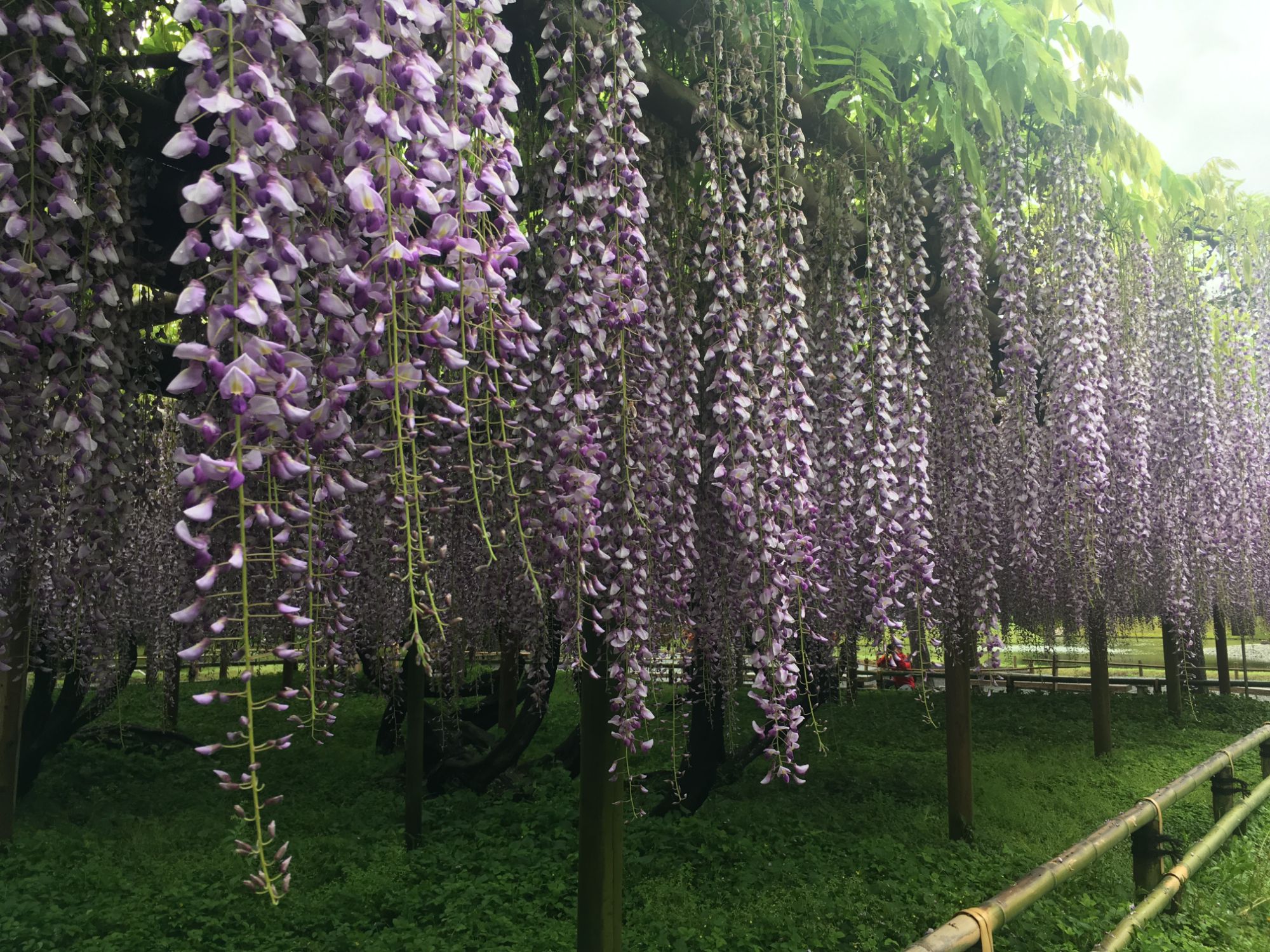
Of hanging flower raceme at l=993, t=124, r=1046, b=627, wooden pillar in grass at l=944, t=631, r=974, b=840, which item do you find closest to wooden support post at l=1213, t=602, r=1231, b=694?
wooden pillar in grass at l=944, t=631, r=974, b=840

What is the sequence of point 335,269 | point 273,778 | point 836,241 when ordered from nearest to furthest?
point 335,269 < point 836,241 < point 273,778

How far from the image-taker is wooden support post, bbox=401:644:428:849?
6387 millimetres

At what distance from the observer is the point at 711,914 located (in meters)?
5.16

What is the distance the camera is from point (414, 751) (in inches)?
255

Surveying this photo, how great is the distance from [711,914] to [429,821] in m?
3.08

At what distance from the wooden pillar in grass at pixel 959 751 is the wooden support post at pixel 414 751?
394cm

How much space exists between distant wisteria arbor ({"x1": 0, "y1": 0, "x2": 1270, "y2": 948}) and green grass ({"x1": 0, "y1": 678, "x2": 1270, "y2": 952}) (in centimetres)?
118

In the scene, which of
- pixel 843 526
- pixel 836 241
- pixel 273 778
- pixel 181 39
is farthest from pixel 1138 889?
pixel 273 778

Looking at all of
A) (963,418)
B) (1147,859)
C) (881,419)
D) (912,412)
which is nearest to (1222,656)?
(1147,859)

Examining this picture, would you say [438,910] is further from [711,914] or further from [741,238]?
[741,238]

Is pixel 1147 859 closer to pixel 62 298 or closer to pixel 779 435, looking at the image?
pixel 779 435

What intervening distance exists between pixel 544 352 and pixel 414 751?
4.59 metres

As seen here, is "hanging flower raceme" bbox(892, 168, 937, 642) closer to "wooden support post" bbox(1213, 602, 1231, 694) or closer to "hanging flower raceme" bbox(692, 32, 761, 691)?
"hanging flower raceme" bbox(692, 32, 761, 691)

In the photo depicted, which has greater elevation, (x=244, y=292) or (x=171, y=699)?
(x=244, y=292)
